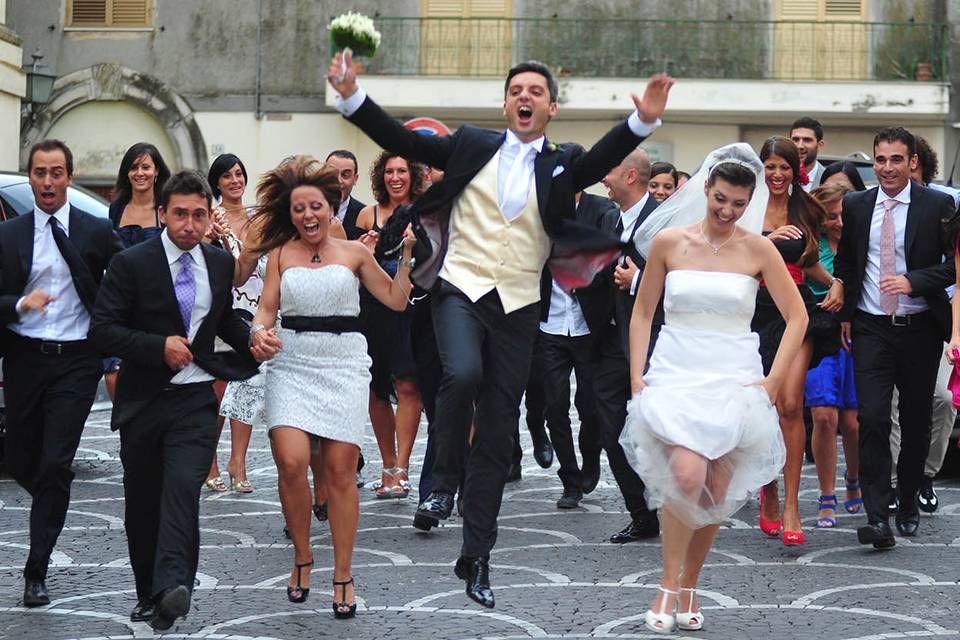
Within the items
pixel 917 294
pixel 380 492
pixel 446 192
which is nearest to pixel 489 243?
pixel 446 192

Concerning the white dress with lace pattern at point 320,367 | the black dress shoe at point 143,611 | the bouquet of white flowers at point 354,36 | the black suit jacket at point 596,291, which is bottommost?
the black dress shoe at point 143,611

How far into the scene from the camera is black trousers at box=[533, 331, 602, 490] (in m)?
10.1

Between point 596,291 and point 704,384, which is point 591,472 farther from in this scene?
point 704,384

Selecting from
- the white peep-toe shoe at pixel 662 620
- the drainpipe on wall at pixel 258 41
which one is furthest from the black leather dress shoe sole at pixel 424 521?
the drainpipe on wall at pixel 258 41

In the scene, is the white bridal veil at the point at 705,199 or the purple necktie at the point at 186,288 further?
the white bridal veil at the point at 705,199

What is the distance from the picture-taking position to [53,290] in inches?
303

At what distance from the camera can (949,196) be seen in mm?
9016

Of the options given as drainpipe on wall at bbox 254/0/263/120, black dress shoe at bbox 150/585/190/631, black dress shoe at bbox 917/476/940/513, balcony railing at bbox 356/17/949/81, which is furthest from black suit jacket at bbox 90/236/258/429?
drainpipe on wall at bbox 254/0/263/120

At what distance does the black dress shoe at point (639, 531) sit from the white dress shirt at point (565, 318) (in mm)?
1395

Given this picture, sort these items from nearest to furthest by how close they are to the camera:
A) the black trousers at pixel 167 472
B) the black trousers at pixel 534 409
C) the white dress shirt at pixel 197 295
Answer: the black trousers at pixel 167 472 < the white dress shirt at pixel 197 295 < the black trousers at pixel 534 409

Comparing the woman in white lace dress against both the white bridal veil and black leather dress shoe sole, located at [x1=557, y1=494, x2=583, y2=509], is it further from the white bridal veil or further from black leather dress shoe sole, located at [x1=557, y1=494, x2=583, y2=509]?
black leather dress shoe sole, located at [x1=557, y1=494, x2=583, y2=509]

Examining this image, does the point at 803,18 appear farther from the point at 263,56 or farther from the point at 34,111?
the point at 34,111

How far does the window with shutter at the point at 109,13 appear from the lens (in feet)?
100

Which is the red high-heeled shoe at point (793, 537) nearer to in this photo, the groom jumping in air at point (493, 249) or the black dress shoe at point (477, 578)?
the groom jumping in air at point (493, 249)
